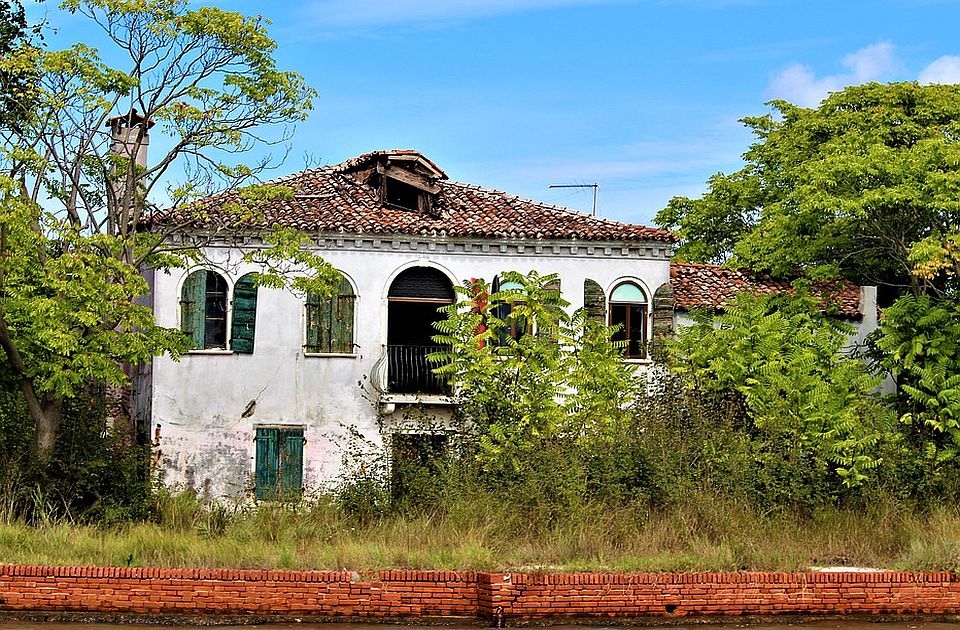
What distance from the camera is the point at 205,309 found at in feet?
76.6

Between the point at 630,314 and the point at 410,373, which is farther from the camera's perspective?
the point at 630,314

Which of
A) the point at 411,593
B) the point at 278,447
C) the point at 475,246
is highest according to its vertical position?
the point at 475,246

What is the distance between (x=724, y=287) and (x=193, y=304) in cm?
1078

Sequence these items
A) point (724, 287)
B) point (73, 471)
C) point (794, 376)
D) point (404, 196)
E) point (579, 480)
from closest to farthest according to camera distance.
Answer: point (579, 480), point (73, 471), point (794, 376), point (404, 196), point (724, 287)

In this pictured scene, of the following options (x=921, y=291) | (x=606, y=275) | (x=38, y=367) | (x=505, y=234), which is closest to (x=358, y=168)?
(x=505, y=234)

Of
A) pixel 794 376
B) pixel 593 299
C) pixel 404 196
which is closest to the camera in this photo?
pixel 794 376

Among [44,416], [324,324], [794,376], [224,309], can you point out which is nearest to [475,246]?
[324,324]

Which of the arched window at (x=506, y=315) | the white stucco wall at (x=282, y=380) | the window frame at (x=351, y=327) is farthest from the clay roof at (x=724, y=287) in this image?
the window frame at (x=351, y=327)

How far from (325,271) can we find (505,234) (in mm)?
4679

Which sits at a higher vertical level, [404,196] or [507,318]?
[404,196]

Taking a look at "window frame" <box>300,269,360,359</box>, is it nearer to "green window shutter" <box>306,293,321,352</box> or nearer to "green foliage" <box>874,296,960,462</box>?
"green window shutter" <box>306,293,321,352</box>

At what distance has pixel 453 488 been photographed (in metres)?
18.3

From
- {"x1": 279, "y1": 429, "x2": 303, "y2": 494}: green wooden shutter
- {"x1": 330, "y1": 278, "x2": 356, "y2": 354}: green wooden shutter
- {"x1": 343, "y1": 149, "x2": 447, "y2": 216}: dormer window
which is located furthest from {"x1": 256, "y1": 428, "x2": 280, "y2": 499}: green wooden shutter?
{"x1": 343, "y1": 149, "x2": 447, "y2": 216}: dormer window

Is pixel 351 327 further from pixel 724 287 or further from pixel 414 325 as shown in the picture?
pixel 724 287
